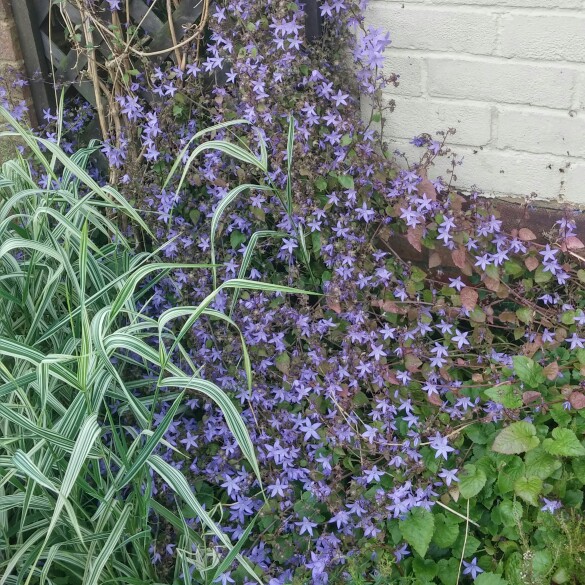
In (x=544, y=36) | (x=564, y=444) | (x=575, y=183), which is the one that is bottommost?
(x=564, y=444)

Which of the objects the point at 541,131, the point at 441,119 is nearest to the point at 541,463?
the point at 541,131

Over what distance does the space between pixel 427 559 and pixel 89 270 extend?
4.00 ft

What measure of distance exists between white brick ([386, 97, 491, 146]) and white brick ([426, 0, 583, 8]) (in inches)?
11.4

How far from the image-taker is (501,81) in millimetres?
→ 2174

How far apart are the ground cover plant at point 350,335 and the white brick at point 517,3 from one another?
0.23 metres

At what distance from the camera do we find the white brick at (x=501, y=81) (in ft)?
6.91

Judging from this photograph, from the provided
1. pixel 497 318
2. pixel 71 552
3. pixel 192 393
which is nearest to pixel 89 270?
pixel 192 393

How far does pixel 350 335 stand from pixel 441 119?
779 mm

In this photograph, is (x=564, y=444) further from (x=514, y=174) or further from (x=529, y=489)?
(x=514, y=174)

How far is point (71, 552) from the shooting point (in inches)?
73.0

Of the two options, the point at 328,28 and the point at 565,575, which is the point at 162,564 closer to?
the point at 565,575

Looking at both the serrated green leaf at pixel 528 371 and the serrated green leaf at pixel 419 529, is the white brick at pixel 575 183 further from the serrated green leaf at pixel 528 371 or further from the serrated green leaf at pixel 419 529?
the serrated green leaf at pixel 419 529

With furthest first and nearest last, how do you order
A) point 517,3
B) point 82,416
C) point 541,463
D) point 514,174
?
point 514,174
point 517,3
point 541,463
point 82,416

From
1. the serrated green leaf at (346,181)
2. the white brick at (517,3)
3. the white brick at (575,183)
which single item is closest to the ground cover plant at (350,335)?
the serrated green leaf at (346,181)
